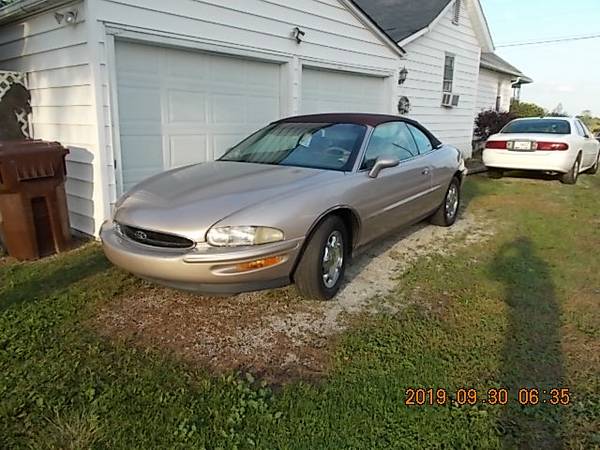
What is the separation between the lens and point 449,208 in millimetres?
6262

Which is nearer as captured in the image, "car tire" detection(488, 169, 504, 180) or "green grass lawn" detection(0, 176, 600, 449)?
"green grass lawn" detection(0, 176, 600, 449)

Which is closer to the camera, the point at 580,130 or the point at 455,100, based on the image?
the point at 580,130

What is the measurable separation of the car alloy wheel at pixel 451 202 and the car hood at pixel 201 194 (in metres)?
2.76

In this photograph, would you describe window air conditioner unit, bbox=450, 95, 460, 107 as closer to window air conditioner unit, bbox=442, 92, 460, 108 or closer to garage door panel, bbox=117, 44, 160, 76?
window air conditioner unit, bbox=442, 92, 460, 108

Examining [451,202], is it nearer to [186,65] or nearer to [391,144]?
[391,144]

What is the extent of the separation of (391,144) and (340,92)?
4360 millimetres

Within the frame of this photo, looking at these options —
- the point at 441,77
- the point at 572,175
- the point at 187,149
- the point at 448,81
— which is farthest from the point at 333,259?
the point at 448,81

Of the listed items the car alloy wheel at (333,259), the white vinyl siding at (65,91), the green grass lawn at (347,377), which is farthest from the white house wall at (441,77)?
the green grass lawn at (347,377)

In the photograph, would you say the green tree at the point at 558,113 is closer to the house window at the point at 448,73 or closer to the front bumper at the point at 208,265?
the house window at the point at 448,73

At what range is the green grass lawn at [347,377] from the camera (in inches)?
91.4

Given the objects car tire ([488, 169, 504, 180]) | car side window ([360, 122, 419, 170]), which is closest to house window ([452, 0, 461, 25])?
car tire ([488, 169, 504, 180])

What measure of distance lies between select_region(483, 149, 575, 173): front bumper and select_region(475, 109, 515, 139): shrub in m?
7.39

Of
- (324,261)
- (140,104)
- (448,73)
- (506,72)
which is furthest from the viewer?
(506,72)

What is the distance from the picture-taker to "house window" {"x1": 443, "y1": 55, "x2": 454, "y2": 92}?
12.8m
